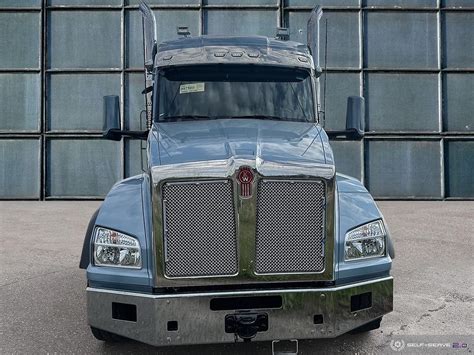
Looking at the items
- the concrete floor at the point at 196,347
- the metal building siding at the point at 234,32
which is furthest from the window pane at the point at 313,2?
the concrete floor at the point at 196,347

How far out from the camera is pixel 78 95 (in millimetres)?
15711

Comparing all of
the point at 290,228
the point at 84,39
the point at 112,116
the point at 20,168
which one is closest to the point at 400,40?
the point at 84,39

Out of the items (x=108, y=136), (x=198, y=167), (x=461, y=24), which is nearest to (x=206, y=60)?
(x=108, y=136)

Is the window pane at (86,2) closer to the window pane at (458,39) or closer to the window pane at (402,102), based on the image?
the window pane at (402,102)

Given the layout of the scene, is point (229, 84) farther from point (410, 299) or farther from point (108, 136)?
point (410, 299)

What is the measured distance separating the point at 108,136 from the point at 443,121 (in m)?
12.6

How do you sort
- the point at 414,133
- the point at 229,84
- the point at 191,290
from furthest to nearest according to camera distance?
the point at 414,133 → the point at 229,84 → the point at 191,290

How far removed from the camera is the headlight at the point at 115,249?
3854mm

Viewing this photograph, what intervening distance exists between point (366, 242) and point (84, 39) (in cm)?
1379

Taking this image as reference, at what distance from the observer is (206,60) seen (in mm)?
5617

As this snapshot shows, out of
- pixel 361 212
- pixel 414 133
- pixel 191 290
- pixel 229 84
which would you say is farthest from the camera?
pixel 414 133

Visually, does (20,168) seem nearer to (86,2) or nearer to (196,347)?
(86,2)

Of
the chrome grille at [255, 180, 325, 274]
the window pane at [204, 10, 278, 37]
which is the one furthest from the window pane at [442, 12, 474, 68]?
the chrome grille at [255, 180, 325, 274]

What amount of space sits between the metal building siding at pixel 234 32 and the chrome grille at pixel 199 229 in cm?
1210
